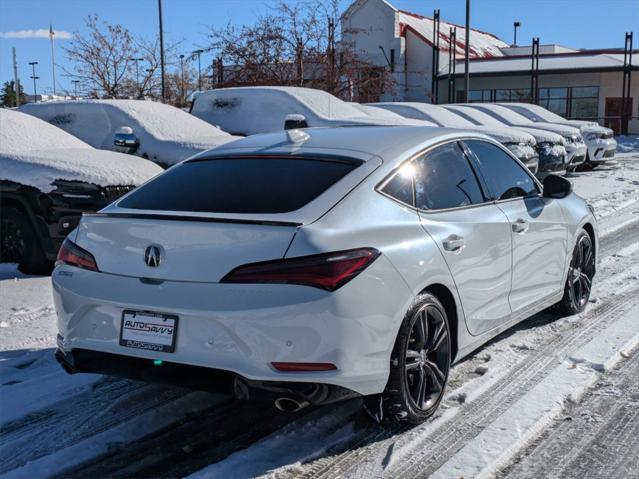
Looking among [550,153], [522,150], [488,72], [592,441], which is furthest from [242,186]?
[488,72]

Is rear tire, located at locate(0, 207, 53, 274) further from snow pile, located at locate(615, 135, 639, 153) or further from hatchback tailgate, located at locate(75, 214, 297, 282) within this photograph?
snow pile, located at locate(615, 135, 639, 153)

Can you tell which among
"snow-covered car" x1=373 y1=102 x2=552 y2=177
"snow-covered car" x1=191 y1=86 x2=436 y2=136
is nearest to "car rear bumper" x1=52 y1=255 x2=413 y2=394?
"snow-covered car" x1=191 y1=86 x2=436 y2=136

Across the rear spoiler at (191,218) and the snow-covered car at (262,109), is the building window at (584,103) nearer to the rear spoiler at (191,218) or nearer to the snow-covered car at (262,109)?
the snow-covered car at (262,109)

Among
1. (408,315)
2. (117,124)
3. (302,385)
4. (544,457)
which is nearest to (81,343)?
(302,385)

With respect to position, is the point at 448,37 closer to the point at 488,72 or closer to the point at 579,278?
the point at 488,72

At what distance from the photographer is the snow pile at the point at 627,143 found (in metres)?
29.9

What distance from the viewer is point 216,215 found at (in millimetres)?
3506

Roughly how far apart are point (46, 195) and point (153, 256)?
391 cm

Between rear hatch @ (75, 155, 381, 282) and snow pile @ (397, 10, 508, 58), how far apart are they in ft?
131

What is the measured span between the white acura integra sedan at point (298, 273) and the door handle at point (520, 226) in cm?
15

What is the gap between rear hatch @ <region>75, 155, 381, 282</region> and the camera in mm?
3279

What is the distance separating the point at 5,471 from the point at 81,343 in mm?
644

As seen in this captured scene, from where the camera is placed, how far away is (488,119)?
1855 cm

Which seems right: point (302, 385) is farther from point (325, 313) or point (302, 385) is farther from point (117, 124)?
point (117, 124)
